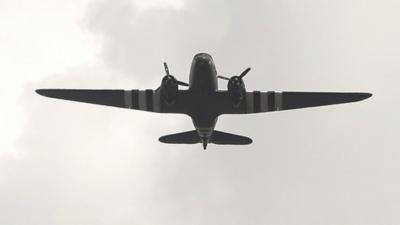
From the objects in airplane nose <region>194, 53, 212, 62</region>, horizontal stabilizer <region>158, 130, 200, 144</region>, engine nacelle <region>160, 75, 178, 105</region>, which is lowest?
horizontal stabilizer <region>158, 130, 200, 144</region>

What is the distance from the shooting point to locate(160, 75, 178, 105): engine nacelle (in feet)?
155

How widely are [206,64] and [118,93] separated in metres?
9.01

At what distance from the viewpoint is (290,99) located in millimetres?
51656

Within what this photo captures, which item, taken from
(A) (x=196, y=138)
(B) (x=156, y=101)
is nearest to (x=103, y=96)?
(B) (x=156, y=101)

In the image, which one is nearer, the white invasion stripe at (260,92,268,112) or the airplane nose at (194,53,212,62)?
the airplane nose at (194,53,212,62)

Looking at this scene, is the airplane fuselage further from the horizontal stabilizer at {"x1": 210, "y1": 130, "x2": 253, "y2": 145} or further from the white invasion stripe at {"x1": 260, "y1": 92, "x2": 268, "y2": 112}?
the horizontal stabilizer at {"x1": 210, "y1": 130, "x2": 253, "y2": 145}

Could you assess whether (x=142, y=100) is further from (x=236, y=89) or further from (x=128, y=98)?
(x=236, y=89)

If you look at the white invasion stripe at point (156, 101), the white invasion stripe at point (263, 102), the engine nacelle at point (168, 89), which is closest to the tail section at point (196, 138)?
the white invasion stripe at point (263, 102)

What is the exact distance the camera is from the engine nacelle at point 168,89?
4738 cm

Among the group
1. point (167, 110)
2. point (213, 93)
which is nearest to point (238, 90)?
point (213, 93)

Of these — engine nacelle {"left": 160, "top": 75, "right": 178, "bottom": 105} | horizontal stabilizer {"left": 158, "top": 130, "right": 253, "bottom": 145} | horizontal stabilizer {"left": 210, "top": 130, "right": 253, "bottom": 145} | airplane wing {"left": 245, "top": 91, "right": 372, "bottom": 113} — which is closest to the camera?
engine nacelle {"left": 160, "top": 75, "right": 178, "bottom": 105}

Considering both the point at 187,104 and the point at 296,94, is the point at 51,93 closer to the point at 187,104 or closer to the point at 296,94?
the point at 187,104

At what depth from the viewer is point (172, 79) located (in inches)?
1869

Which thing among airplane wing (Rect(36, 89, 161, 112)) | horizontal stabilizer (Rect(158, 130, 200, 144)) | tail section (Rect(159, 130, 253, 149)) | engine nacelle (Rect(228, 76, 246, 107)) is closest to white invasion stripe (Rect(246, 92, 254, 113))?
engine nacelle (Rect(228, 76, 246, 107))
